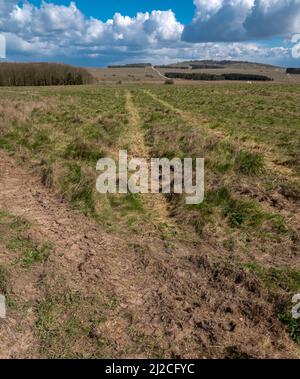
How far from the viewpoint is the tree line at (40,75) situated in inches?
3989

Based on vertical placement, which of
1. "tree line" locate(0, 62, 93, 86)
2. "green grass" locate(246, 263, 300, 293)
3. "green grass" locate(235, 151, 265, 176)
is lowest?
"green grass" locate(246, 263, 300, 293)

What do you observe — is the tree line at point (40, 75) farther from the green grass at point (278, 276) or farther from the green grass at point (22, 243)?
the green grass at point (278, 276)

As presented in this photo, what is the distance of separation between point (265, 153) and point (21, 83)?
99.2 m

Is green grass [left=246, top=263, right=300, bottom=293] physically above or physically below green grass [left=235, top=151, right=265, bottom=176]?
below

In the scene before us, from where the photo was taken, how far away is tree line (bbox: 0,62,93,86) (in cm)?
10131

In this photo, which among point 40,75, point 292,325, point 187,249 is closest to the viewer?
point 292,325

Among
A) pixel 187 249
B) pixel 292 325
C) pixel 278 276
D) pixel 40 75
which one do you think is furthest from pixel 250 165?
pixel 40 75

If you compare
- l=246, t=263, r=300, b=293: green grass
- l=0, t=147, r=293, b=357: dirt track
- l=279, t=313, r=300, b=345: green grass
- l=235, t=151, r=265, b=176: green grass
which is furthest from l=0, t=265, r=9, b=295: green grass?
l=235, t=151, r=265, b=176: green grass

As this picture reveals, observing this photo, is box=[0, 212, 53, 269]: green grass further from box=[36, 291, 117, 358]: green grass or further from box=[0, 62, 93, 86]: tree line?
box=[0, 62, 93, 86]: tree line

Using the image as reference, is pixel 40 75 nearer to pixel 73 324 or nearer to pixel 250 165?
pixel 250 165

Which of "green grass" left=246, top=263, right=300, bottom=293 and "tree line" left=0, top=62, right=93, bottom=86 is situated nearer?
"green grass" left=246, top=263, right=300, bottom=293

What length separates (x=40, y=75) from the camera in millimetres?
105750

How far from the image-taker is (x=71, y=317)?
5.06 meters

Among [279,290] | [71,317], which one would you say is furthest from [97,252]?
[279,290]
